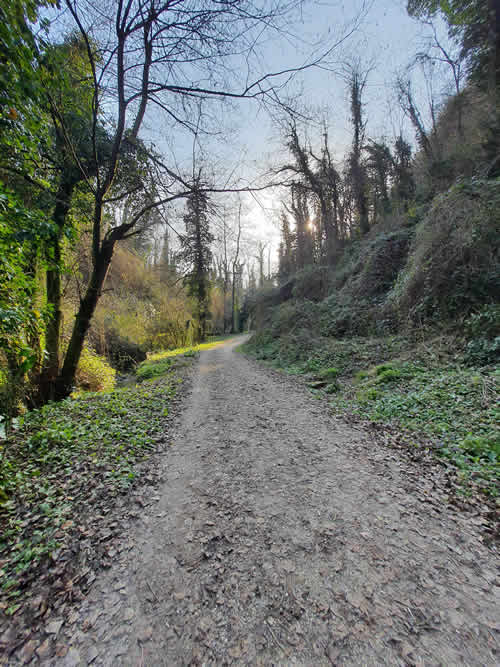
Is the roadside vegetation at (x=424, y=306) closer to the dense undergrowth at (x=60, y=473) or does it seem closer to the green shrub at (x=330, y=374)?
the green shrub at (x=330, y=374)

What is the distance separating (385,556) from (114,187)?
7216 millimetres

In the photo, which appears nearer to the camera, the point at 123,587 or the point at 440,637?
the point at 440,637

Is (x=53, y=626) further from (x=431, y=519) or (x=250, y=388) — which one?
(x=250, y=388)

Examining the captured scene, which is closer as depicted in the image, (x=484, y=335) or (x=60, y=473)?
(x=60, y=473)

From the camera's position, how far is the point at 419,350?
6.01 meters

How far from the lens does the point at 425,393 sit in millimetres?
4277

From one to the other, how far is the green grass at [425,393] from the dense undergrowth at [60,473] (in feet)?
12.1

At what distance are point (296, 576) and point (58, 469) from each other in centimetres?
285

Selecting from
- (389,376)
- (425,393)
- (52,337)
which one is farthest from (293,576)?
(52,337)

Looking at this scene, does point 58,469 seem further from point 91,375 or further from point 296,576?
point 91,375

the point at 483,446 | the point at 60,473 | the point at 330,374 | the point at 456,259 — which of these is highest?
the point at 456,259

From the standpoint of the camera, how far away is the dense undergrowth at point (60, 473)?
6.43ft

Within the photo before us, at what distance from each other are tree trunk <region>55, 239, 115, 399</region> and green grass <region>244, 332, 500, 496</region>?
557 cm

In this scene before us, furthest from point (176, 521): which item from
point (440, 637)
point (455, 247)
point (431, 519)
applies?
point (455, 247)
